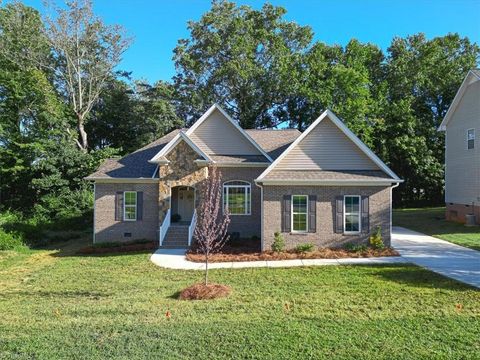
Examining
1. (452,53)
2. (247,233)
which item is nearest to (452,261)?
(247,233)

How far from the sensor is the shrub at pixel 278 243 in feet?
53.4

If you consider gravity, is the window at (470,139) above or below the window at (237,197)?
above

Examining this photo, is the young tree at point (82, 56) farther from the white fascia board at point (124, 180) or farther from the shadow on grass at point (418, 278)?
the shadow on grass at point (418, 278)

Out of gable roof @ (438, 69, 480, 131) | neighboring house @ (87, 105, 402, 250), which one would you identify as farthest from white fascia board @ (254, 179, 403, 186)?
gable roof @ (438, 69, 480, 131)

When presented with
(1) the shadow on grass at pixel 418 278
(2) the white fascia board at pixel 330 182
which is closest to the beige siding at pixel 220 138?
(2) the white fascia board at pixel 330 182

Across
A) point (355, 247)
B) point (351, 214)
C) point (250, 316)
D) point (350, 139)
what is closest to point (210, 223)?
point (250, 316)

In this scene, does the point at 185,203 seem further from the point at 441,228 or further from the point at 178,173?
the point at 441,228

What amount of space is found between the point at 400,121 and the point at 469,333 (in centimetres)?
3474

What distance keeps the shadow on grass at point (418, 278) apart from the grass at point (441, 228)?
20.1ft

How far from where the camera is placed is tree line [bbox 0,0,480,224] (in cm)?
3194

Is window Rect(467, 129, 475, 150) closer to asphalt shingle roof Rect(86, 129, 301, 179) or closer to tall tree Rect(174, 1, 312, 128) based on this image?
asphalt shingle roof Rect(86, 129, 301, 179)

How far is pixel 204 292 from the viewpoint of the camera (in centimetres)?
999

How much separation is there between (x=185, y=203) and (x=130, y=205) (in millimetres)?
3040

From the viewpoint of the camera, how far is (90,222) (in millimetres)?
27625
